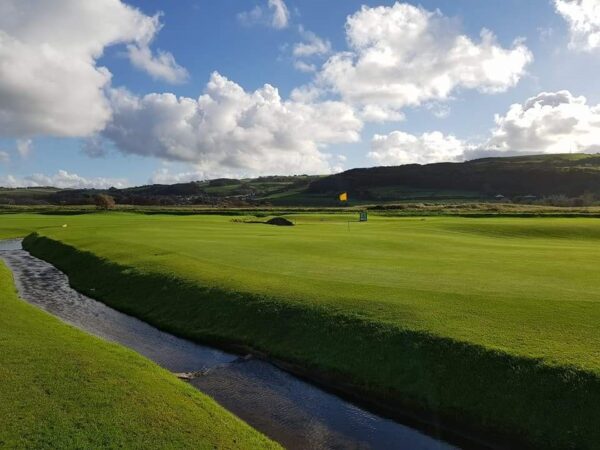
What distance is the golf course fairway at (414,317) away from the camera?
14.6 m

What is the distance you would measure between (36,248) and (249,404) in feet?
160

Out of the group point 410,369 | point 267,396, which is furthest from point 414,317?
point 267,396

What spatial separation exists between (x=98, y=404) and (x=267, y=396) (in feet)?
19.0

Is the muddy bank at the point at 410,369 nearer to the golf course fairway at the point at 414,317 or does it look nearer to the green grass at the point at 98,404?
the golf course fairway at the point at 414,317

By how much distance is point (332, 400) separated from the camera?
1670 cm

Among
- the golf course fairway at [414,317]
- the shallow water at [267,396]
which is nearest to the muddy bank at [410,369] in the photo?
the golf course fairway at [414,317]

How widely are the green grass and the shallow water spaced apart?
1426mm

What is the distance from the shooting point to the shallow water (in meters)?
14.2

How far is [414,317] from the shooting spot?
19.7 metres

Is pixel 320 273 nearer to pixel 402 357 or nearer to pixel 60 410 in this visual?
pixel 402 357

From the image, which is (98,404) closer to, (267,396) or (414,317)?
(267,396)

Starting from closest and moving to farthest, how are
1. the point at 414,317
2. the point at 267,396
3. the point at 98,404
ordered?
the point at 98,404 → the point at 267,396 → the point at 414,317

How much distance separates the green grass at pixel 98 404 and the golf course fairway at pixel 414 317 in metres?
5.61

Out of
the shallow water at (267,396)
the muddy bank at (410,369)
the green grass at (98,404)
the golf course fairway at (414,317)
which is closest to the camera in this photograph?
the green grass at (98,404)
